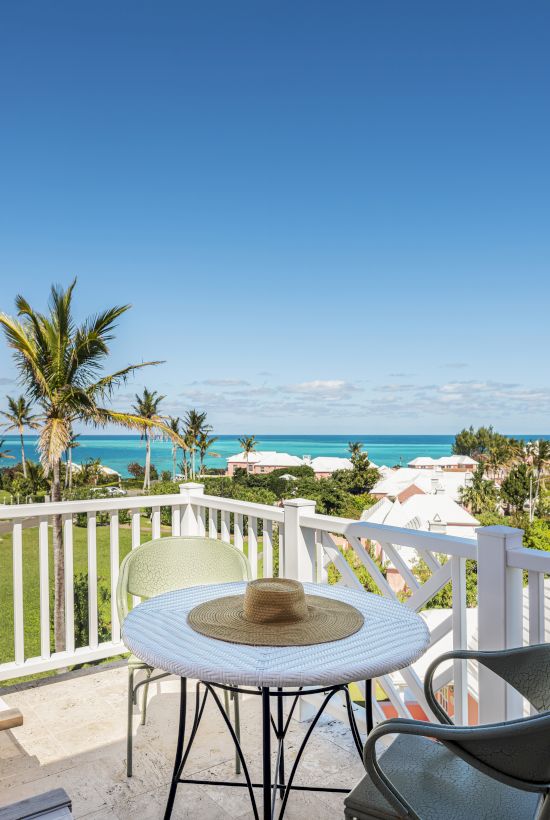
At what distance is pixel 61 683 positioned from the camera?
11.3ft

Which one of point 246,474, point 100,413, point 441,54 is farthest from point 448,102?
point 246,474

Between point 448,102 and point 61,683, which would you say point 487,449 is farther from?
point 61,683

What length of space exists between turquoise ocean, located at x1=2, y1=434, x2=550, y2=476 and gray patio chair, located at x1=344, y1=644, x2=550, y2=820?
55118 millimetres

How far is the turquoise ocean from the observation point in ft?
205

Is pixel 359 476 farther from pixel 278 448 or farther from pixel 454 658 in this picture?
pixel 454 658

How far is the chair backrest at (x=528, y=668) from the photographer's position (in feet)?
4.85

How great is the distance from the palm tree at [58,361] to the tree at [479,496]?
127 ft

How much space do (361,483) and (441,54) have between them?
36.6m

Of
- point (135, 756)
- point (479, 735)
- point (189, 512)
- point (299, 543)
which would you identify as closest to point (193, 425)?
point (189, 512)

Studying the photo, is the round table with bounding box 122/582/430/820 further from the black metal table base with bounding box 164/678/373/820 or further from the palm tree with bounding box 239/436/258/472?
the palm tree with bounding box 239/436/258/472

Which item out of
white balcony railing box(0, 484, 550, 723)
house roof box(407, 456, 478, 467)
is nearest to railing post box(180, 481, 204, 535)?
white balcony railing box(0, 484, 550, 723)

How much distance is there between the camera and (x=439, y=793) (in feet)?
4.54

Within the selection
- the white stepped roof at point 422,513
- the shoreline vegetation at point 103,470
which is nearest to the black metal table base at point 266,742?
the shoreline vegetation at point 103,470

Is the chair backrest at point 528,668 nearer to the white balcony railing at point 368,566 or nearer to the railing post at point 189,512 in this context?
the white balcony railing at point 368,566
